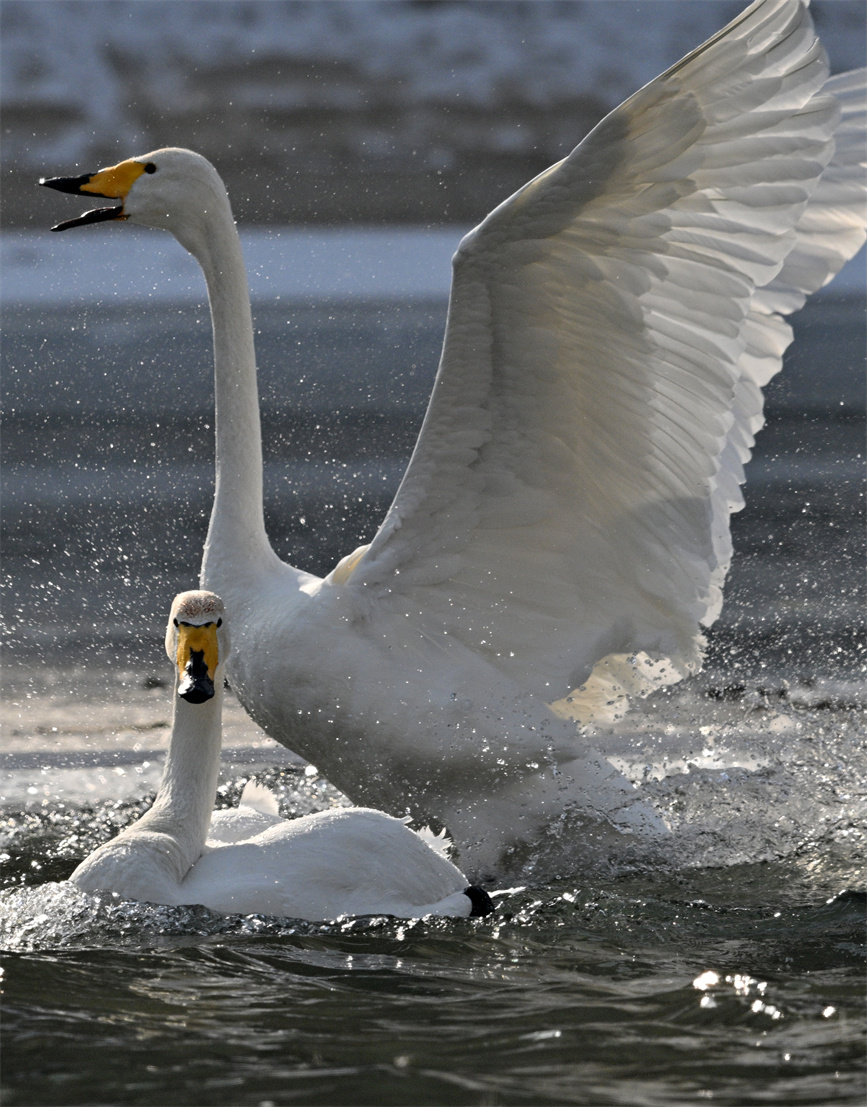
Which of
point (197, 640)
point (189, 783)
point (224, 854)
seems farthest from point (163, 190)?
point (224, 854)

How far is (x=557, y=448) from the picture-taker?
4852 millimetres

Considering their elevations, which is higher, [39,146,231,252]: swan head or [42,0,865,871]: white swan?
[39,146,231,252]: swan head

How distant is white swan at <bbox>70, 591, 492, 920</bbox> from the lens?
13.3 ft

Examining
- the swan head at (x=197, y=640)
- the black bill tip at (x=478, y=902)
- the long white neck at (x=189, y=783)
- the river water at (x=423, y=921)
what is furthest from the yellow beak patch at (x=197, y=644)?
the black bill tip at (x=478, y=902)

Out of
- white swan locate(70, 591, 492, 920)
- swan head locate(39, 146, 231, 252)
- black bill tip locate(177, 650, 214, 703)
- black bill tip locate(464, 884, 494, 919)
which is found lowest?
black bill tip locate(464, 884, 494, 919)

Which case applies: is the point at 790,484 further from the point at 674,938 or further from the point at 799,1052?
the point at 799,1052

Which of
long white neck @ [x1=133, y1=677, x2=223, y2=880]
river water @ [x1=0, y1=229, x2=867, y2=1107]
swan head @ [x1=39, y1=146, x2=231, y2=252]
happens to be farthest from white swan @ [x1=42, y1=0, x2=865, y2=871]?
river water @ [x1=0, y1=229, x2=867, y2=1107]

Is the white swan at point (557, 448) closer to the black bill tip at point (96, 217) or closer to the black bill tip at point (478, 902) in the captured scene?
the black bill tip at point (96, 217)

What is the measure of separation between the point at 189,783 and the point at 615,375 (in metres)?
1.58

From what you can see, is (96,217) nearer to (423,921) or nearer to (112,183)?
(112,183)

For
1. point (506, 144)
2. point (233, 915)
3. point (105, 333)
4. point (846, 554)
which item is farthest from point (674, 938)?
point (506, 144)

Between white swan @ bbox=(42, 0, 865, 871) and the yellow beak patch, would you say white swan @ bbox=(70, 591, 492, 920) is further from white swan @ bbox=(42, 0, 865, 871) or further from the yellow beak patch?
white swan @ bbox=(42, 0, 865, 871)

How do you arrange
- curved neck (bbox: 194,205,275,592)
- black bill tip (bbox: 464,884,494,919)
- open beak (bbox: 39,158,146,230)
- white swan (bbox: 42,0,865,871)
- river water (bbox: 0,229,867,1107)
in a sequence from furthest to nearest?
1. open beak (bbox: 39,158,146,230)
2. curved neck (bbox: 194,205,275,592)
3. white swan (bbox: 42,0,865,871)
4. black bill tip (bbox: 464,884,494,919)
5. river water (bbox: 0,229,867,1107)

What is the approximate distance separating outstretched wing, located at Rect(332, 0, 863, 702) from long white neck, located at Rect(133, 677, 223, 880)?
0.73 m
